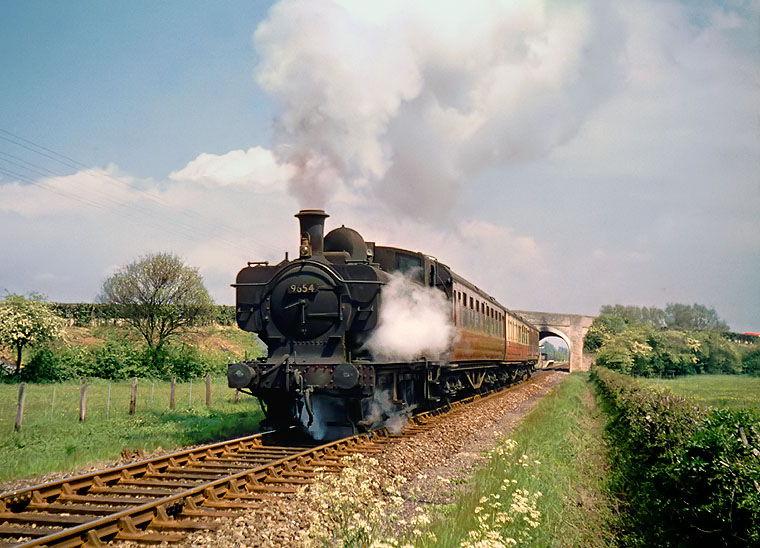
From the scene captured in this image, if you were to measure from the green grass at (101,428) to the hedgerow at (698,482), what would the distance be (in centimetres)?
725

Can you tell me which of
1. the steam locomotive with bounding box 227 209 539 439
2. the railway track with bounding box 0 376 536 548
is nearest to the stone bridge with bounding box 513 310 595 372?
the steam locomotive with bounding box 227 209 539 439

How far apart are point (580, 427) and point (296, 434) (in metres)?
6.26

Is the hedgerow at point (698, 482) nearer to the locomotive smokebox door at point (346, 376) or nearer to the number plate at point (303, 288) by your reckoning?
the locomotive smokebox door at point (346, 376)

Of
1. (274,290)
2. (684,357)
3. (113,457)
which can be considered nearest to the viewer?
(113,457)

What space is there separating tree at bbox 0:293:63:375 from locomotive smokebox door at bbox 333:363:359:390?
2137cm

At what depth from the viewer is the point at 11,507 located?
A: 580 centimetres

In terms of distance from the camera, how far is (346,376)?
9.17m

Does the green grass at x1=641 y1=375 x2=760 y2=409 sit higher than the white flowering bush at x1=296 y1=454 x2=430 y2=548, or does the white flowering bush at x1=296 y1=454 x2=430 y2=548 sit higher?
the white flowering bush at x1=296 y1=454 x2=430 y2=548

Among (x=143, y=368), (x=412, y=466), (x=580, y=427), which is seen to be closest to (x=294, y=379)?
(x=412, y=466)

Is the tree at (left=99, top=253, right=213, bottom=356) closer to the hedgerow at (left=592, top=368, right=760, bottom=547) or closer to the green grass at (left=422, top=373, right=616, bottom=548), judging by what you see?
the green grass at (left=422, top=373, right=616, bottom=548)

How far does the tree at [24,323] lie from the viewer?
25016 millimetres

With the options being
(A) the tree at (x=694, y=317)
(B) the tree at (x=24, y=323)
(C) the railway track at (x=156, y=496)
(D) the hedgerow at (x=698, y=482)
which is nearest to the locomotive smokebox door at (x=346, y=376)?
(C) the railway track at (x=156, y=496)

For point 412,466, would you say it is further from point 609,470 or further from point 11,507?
point 11,507

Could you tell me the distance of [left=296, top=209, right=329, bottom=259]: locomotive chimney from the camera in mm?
10484
